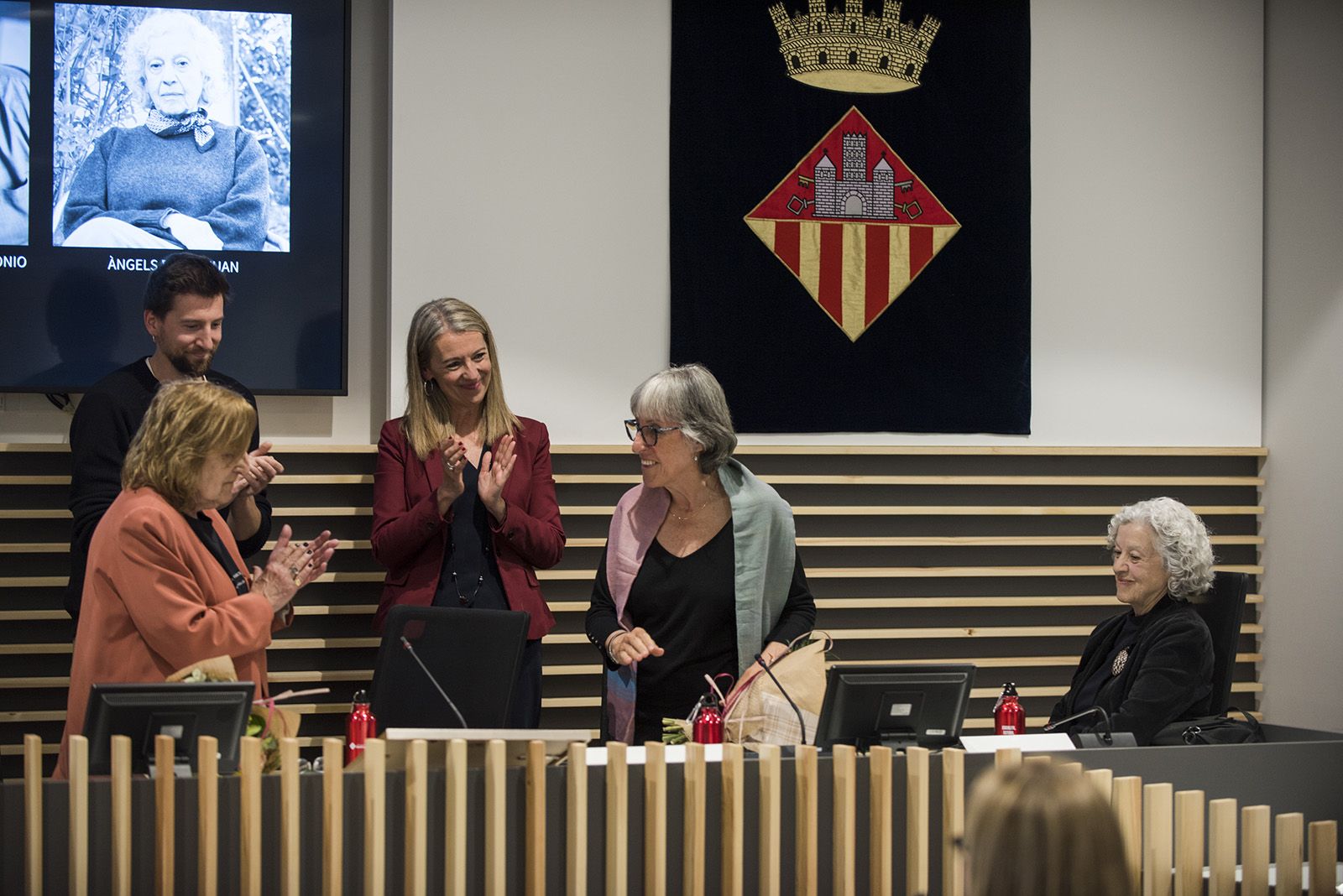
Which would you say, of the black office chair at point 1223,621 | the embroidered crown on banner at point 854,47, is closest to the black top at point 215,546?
the black office chair at point 1223,621

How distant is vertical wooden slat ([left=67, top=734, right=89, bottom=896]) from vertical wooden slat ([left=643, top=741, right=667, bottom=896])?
939 mm

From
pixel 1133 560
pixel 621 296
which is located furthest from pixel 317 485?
pixel 1133 560

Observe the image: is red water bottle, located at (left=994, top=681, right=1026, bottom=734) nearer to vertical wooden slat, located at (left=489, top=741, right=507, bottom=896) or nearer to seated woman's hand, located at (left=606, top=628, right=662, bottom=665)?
seated woman's hand, located at (left=606, top=628, right=662, bottom=665)

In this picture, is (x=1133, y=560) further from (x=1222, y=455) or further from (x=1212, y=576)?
(x=1222, y=455)

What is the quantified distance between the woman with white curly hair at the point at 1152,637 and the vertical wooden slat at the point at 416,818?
1.93 metres

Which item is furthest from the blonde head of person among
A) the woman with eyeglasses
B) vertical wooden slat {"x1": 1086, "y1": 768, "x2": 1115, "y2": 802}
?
the woman with eyeglasses

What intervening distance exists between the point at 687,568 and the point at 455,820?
1356 mm

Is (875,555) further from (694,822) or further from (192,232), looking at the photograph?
(694,822)

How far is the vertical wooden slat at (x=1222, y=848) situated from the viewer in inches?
96.3

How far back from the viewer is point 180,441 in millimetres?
2793

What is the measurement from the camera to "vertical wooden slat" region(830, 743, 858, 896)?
2.55 m

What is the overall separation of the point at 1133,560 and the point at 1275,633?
2109mm

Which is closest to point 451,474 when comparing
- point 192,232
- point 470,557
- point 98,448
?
A: point 470,557

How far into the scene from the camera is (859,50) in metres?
5.32
